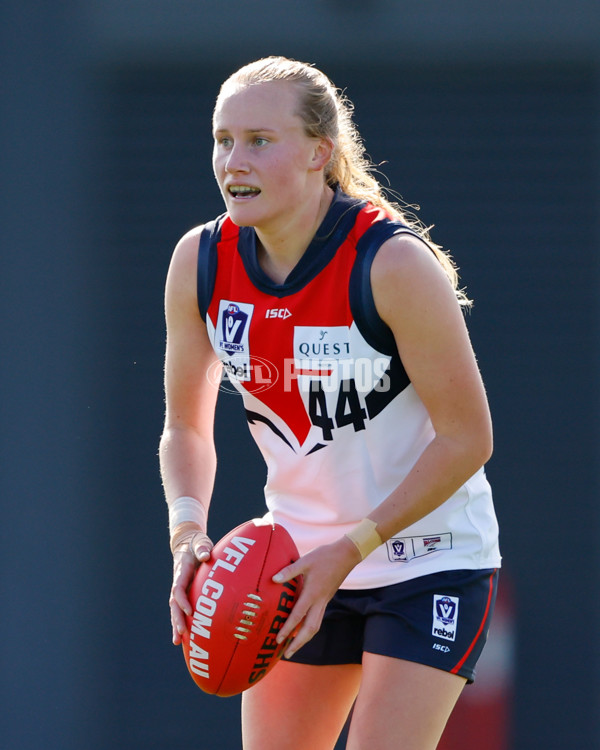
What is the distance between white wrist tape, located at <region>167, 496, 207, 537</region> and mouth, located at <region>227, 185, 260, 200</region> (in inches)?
29.7

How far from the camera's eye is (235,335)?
8.79 feet

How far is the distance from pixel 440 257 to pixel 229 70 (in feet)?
9.30

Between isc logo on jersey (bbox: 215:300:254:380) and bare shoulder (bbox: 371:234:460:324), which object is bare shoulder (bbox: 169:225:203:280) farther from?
bare shoulder (bbox: 371:234:460:324)

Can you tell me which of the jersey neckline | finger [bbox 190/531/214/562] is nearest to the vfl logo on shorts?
finger [bbox 190/531/214/562]

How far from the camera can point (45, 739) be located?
517cm

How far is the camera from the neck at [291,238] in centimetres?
265

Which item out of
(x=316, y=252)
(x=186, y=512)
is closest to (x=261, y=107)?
(x=316, y=252)

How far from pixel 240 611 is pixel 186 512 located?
43cm

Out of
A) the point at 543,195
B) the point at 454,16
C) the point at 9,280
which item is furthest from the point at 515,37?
the point at 9,280

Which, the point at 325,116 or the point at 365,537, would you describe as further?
the point at 325,116

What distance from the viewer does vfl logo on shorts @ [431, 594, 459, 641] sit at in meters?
2.52

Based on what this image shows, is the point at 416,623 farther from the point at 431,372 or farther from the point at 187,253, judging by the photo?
the point at 187,253

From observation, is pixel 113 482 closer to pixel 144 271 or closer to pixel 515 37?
pixel 144 271

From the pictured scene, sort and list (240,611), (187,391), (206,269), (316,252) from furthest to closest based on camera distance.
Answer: (187,391) < (206,269) < (316,252) < (240,611)
